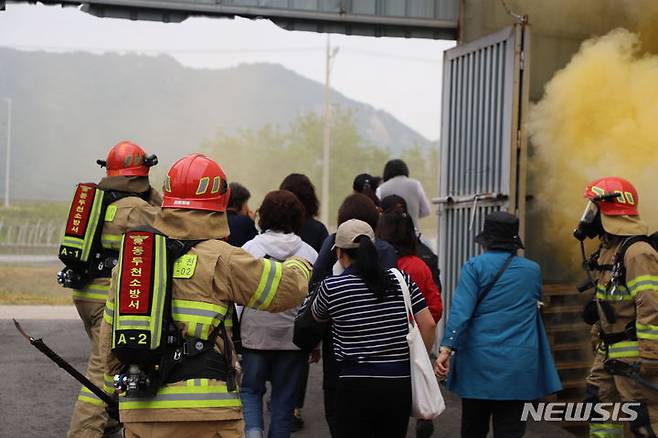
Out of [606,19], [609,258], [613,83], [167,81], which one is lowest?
[609,258]

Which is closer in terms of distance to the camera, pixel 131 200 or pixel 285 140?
pixel 131 200

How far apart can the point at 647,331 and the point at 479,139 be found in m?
3.41

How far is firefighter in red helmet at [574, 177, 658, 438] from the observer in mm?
4852

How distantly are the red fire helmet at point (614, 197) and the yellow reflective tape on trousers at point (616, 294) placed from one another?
0.47 meters

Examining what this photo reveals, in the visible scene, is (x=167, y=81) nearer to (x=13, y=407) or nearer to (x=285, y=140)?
(x=285, y=140)

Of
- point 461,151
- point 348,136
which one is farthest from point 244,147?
point 461,151

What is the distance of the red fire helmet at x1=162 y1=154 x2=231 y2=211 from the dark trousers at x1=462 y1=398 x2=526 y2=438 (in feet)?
8.18

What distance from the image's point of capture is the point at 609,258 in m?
5.21

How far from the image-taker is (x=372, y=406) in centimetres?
A: 403

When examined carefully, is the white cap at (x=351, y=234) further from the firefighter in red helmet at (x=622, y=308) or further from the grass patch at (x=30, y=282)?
the grass patch at (x=30, y=282)

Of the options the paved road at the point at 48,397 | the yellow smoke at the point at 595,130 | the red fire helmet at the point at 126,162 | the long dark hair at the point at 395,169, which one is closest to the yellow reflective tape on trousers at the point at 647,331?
the paved road at the point at 48,397

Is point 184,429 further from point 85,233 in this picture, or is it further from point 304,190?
point 304,190

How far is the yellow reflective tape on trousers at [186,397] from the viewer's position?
3271mm

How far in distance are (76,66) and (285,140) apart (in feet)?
306
